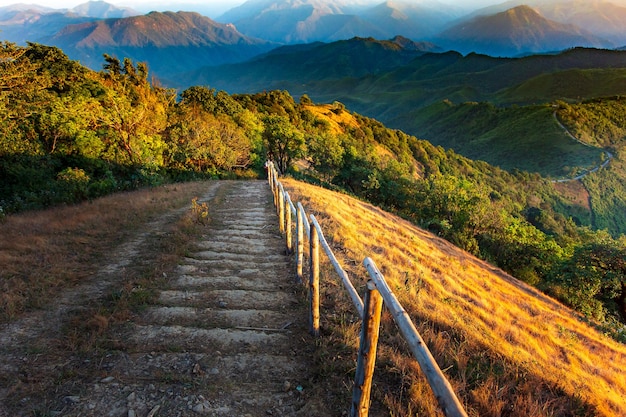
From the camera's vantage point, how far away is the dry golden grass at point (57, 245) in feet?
17.5

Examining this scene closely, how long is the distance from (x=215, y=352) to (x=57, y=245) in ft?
19.4

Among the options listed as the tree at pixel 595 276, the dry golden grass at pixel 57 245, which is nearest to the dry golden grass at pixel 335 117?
the tree at pixel 595 276

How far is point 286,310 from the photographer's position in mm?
5121

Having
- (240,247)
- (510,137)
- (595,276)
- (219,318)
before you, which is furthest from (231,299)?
(510,137)

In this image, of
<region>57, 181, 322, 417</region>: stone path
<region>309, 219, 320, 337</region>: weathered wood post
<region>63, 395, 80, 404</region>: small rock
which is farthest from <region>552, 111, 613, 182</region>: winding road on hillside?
<region>63, 395, 80, 404</region>: small rock

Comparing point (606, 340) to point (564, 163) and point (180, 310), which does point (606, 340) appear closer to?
point (180, 310)

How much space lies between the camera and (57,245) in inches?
294

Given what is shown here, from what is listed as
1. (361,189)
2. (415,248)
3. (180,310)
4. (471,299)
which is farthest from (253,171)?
(180,310)

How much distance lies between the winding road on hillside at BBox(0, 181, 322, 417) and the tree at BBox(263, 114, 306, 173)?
2565 centimetres

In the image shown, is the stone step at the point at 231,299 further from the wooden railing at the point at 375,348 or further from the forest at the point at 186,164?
the forest at the point at 186,164

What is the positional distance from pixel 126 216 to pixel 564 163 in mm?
120852

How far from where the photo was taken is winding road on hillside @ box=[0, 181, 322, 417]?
322 centimetres

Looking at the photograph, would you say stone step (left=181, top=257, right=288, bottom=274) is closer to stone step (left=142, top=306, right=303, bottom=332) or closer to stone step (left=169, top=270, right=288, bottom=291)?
stone step (left=169, top=270, right=288, bottom=291)

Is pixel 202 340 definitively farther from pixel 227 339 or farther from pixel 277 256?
pixel 277 256
